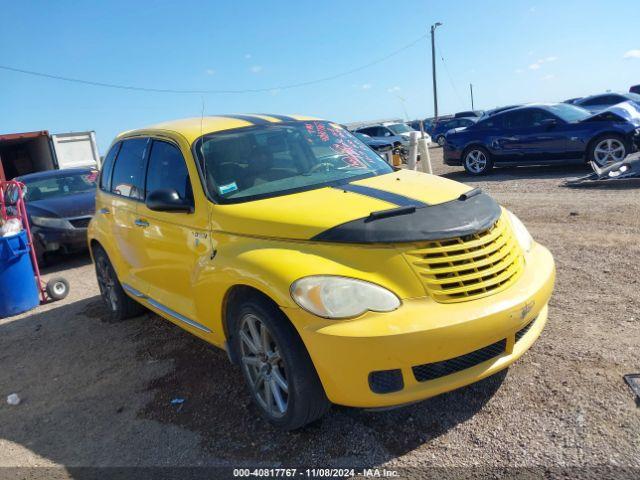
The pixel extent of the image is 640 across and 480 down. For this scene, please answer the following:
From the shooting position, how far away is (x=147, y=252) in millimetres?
4207

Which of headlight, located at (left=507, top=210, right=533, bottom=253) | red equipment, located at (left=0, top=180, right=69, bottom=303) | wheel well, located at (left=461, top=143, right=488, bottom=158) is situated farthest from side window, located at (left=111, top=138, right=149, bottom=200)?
wheel well, located at (left=461, top=143, right=488, bottom=158)

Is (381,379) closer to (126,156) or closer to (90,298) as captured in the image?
(126,156)

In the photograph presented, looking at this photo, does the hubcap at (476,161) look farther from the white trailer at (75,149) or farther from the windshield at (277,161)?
the white trailer at (75,149)

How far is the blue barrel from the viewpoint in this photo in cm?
586

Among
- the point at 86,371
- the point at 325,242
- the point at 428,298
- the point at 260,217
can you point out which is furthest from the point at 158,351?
the point at 428,298

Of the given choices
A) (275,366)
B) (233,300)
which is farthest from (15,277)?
(275,366)

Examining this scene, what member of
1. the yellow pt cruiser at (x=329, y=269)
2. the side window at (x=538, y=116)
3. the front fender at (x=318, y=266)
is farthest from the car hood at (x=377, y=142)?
the front fender at (x=318, y=266)

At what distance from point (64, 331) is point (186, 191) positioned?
2.75 meters

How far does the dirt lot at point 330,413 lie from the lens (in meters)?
2.76

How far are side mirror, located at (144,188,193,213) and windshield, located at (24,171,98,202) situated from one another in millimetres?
6719

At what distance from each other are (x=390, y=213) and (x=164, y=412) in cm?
203

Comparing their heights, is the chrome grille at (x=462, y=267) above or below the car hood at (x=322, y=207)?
below

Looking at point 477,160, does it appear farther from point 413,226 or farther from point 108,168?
point 413,226

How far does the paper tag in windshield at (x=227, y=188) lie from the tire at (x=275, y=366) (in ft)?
2.75
